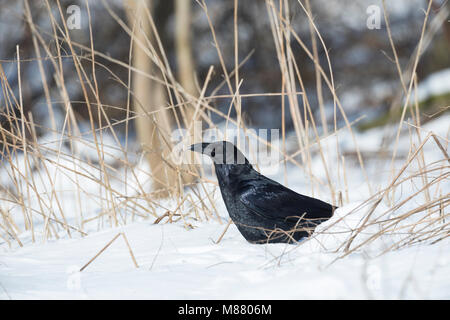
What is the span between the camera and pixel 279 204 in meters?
1.73

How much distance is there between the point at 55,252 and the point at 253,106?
7549 mm

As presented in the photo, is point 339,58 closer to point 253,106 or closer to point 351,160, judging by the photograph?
point 253,106

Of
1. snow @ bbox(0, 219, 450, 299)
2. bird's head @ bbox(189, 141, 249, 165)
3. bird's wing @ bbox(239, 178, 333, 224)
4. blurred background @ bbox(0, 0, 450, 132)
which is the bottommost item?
snow @ bbox(0, 219, 450, 299)

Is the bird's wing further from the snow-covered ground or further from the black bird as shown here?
the snow-covered ground

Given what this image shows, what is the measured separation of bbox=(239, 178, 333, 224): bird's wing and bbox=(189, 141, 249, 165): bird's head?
134 mm

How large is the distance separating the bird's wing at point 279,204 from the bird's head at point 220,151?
0.13 m

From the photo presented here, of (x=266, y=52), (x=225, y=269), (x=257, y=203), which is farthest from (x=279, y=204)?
(x=266, y=52)

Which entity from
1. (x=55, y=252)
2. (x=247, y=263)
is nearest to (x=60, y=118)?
A: (x=55, y=252)

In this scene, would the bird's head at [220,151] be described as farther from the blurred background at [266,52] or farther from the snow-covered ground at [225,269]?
the blurred background at [266,52]

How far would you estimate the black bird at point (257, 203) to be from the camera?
1.69 metres

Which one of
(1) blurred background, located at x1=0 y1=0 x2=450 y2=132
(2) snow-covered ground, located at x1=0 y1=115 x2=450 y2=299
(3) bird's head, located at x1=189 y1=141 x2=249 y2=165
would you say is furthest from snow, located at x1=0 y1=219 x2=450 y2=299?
(1) blurred background, located at x1=0 y1=0 x2=450 y2=132

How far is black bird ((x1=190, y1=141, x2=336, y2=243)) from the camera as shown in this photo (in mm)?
1690

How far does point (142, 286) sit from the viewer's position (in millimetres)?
1146

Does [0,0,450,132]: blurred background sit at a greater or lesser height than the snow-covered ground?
greater
